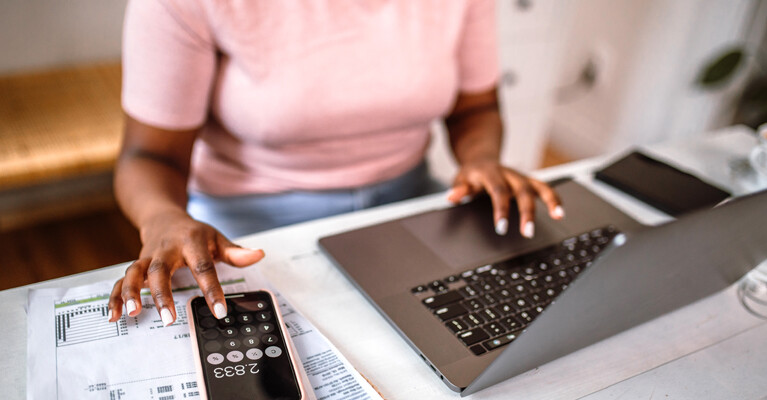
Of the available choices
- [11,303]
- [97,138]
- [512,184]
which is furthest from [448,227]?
[97,138]

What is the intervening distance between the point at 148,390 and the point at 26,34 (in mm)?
1545

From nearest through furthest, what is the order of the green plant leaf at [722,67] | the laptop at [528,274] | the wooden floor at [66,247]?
the laptop at [528,274] → the wooden floor at [66,247] → the green plant leaf at [722,67]

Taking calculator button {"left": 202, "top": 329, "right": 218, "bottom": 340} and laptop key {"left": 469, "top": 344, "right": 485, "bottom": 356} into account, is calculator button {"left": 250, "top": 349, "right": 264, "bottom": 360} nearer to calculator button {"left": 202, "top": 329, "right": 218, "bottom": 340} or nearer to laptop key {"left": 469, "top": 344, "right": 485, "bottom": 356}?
calculator button {"left": 202, "top": 329, "right": 218, "bottom": 340}

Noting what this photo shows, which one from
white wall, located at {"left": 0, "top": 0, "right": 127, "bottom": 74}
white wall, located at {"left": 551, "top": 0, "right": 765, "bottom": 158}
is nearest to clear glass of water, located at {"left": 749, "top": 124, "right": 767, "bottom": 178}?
white wall, located at {"left": 551, "top": 0, "right": 765, "bottom": 158}

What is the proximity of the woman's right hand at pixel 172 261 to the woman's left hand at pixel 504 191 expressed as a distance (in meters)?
0.30

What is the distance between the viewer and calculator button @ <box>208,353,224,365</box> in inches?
19.7

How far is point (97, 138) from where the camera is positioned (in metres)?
1.47

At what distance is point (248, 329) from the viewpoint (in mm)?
541

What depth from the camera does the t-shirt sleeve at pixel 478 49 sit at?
0.99 meters

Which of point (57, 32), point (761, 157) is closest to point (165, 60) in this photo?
point (761, 157)

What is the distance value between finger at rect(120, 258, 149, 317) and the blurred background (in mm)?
912

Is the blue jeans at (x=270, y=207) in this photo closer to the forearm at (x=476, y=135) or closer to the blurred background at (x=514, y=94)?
the forearm at (x=476, y=135)

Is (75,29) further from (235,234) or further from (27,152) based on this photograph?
(235,234)

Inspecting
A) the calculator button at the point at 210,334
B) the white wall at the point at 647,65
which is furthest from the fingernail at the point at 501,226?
the white wall at the point at 647,65
